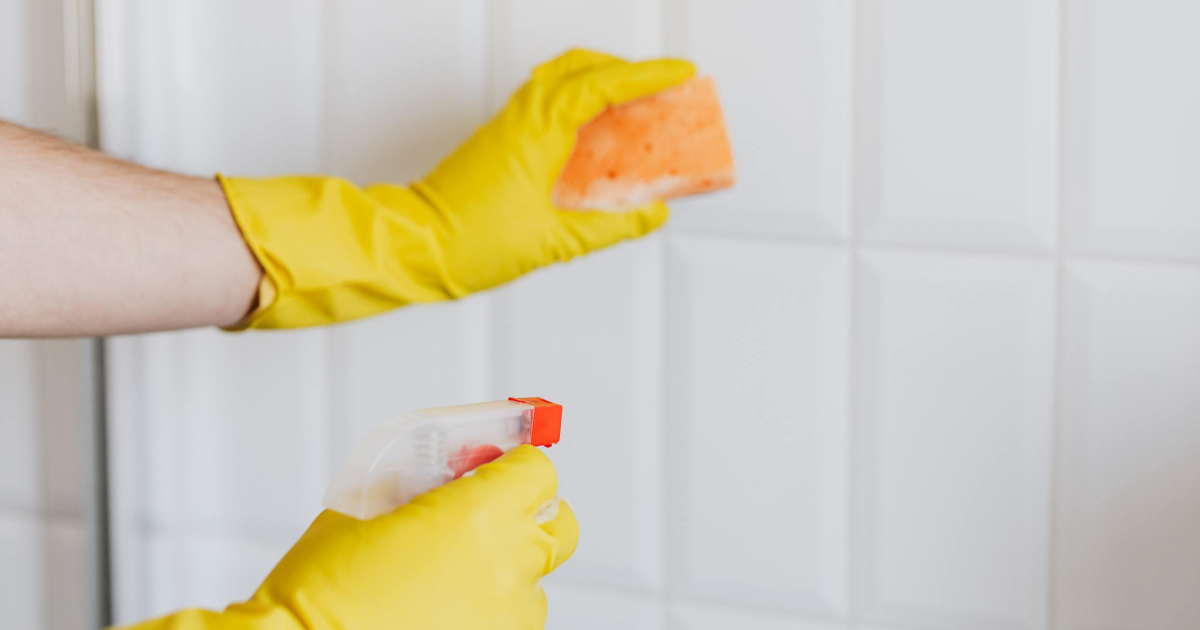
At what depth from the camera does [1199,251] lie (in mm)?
765

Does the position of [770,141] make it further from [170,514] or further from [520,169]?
[170,514]

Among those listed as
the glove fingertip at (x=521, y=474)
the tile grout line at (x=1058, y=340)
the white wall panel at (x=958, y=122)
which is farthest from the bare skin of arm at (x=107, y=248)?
the tile grout line at (x=1058, y=340)

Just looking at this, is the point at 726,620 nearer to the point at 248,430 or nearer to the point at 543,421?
the point at 543,421

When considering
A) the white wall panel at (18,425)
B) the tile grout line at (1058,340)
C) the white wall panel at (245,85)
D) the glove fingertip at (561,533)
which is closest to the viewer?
the glove fingertip at (561,533)

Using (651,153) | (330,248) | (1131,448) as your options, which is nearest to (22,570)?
(330,248)

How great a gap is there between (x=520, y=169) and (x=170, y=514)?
0.59m

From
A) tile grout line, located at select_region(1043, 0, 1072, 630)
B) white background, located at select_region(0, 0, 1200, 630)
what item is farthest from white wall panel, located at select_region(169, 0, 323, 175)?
tile grout line, located at select_region(1043, 0, 1072, 630)

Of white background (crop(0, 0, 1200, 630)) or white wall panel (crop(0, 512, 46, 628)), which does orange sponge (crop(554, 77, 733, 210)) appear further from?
white wall panel (crop(0, 512, 46, 628))

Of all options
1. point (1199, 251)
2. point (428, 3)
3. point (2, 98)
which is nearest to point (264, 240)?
point (428, 3)

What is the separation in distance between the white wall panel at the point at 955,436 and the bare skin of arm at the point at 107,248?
51 cm

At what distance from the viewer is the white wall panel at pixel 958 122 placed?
79 cm

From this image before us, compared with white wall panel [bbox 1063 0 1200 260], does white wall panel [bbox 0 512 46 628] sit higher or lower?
lower

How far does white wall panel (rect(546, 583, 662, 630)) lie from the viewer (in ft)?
3.12

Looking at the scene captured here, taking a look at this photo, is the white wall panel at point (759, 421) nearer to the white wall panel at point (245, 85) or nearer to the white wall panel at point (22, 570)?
the white wall panel at point (245, 85)
